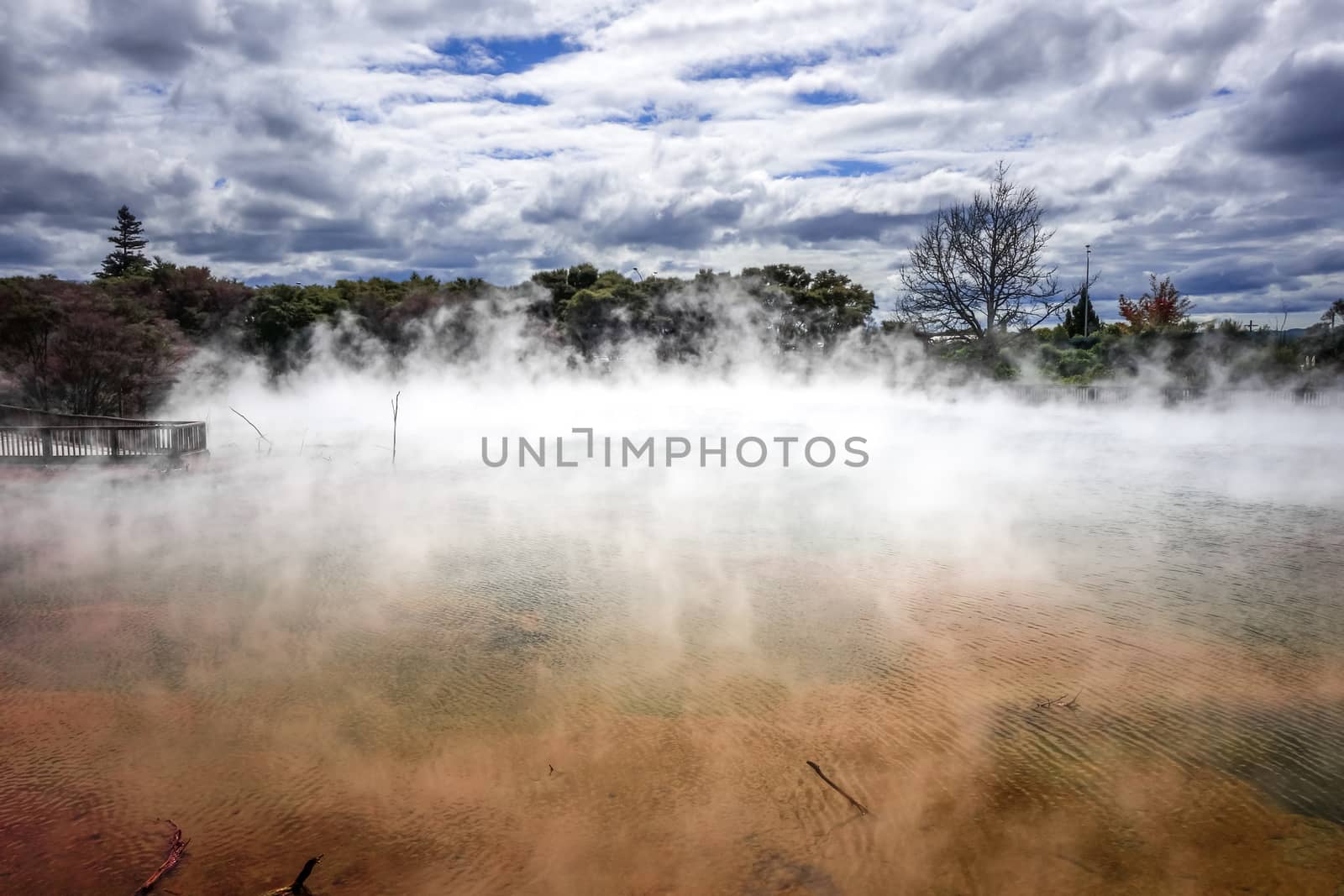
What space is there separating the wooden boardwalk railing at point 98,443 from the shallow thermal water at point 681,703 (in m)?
5.03

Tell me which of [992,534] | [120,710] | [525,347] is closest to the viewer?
[120,710]

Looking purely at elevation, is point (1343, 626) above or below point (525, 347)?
below

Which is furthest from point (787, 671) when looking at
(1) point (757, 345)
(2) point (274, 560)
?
(1) point (757, 345)

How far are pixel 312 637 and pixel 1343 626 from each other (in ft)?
21.8

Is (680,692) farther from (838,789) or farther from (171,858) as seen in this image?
(171,858)

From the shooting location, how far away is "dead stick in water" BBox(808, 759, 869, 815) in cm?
371

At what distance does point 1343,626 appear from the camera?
5656 mm

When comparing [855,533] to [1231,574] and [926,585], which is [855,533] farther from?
[1231,574]

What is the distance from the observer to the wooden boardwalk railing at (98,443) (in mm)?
13148

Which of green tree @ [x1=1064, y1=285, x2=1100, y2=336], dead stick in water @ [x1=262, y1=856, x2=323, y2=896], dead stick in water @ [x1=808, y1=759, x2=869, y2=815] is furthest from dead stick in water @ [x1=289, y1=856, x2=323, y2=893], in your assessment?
green tree @ [x1=1064, y1=285, x2=1100, y2=336]

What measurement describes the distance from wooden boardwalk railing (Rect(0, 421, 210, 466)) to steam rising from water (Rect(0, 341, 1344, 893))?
127 inches

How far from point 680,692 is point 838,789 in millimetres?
1174

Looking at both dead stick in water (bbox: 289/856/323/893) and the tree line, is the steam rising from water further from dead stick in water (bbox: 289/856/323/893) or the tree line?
the tree line

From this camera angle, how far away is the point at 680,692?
4.79 meters
